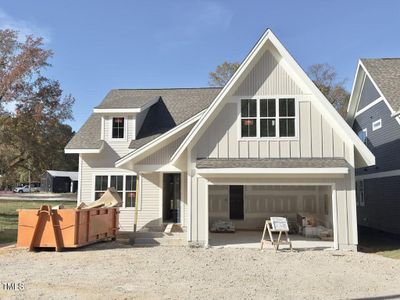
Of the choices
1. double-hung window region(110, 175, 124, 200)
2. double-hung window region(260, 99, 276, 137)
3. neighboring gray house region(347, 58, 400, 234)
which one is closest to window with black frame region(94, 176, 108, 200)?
double-hung window region(110, 175, 124, 200)

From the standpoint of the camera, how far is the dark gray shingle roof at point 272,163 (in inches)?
489

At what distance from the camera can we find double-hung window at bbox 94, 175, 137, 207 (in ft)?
55.3

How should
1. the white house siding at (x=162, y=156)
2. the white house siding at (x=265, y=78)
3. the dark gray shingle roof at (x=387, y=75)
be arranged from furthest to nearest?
1. the dark gray shingle roof at (x=387, y=75)
2. the white house siding at (x=162, y=156)
3. the white house siding at (x=265, y=78)

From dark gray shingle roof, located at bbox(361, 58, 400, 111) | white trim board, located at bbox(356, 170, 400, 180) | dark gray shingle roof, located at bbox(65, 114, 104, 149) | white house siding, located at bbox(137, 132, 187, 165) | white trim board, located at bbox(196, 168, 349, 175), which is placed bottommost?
white trim board, located at bbox(196, 168, 349, 175)

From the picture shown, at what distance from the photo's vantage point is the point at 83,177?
17.1 metres

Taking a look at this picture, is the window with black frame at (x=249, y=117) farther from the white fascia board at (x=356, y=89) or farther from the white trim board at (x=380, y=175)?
the white fascia board at (x=356, y=89)

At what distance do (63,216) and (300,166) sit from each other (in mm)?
7790

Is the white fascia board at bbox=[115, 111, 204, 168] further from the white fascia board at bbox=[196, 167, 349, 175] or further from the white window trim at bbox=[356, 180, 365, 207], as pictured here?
the white window trim at bbox=[356, 180, 365, 207]

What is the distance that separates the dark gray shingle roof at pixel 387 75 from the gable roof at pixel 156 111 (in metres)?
8.17

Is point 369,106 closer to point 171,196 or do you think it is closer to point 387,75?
point 387,75

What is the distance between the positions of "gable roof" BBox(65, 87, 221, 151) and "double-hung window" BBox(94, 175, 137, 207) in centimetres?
146

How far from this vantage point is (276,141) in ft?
43.1

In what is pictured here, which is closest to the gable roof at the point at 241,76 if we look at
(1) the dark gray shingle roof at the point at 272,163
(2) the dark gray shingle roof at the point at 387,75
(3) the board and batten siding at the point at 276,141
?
(3) the board and batten siding at the point at 276,141

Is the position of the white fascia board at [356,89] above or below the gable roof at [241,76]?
above
